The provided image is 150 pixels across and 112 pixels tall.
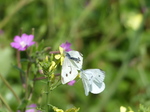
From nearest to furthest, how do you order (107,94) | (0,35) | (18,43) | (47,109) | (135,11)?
(47,109) < (18,43) < (107,94) < (0,35) < (135,11)

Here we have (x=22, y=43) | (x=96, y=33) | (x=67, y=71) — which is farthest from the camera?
(x=96, y=33)

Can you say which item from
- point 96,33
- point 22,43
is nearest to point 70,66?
point 22,43

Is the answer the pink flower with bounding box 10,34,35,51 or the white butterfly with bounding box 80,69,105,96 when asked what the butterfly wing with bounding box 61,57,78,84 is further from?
the pink flower with bounding box 10,34,35,51

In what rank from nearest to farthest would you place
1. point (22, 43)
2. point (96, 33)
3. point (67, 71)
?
point (67, 71), point (22, 43), point (96, 33)

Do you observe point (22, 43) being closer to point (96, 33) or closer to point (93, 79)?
point (93, 79)

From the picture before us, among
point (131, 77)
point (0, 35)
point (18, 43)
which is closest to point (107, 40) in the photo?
point (131, 77)

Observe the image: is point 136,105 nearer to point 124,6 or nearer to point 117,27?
point 117,27
